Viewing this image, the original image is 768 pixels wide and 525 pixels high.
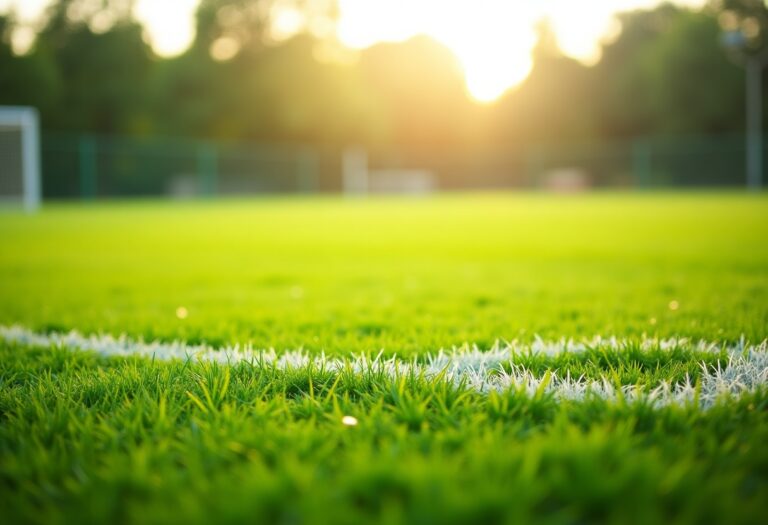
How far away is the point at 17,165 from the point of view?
69.9 feet

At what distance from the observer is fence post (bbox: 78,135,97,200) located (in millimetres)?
26625

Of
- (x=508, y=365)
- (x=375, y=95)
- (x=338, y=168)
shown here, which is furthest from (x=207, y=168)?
(x=508, y=365)

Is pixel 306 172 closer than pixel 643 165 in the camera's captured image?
No

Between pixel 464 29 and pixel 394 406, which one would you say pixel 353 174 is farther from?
pixel 394 406

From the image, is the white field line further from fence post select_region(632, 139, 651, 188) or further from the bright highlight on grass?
fence post select_region(632, 139, 651, 188)

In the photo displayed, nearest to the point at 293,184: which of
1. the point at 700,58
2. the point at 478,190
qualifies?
the point at 478,190

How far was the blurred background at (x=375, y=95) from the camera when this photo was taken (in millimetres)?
32469

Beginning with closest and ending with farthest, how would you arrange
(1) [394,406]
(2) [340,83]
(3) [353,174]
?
(1) [394,406]
(3) [353,174]
(2) [340,83]

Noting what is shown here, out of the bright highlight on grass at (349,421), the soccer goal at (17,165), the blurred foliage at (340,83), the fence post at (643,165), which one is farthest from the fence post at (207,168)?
the bright highlight on grass at (349,421)

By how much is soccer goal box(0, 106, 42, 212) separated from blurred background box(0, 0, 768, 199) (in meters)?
0.22

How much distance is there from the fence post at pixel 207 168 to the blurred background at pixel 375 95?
7 cm

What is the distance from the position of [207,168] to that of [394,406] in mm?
31962

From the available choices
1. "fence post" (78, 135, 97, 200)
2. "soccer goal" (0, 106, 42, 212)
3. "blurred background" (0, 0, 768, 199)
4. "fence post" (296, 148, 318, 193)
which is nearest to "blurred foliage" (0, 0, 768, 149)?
"blurred background" (0, 0, 768, 199)

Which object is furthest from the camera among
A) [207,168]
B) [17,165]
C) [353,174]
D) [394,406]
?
A: [353,174]
